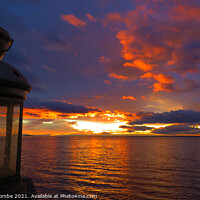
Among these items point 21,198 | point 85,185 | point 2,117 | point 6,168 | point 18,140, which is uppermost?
point 2,117

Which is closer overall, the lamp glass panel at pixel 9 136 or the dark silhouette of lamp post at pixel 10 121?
the dark silhouette of lamp post at pixel 10 121

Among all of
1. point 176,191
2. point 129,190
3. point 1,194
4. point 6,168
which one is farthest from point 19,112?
point 176,191

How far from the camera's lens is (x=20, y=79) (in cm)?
318

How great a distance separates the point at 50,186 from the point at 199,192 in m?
14.9

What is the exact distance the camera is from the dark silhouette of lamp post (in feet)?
9.79

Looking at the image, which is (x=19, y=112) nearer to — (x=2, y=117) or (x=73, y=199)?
(x=2, y=117)

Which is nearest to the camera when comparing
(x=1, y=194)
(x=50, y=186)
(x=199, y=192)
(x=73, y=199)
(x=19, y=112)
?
(x=1, y=194)

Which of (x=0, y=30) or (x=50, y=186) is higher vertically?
(x=0, y=30)

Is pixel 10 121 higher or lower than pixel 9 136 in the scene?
higher

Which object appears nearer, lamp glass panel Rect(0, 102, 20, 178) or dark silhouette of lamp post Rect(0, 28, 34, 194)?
dark silhouette of lamp post Rect(0, 28, 34, 194)

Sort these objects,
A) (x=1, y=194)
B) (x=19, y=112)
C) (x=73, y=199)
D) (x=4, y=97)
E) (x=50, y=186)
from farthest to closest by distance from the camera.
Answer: (x=50, y=186), (x=73, y=199), (x=19, y=112), (x=4, y=97), (x=1, y=194)

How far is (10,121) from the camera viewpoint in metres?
3.27

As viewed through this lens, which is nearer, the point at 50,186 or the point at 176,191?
the point at 176,191

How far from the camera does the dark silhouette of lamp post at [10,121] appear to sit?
298 cm
